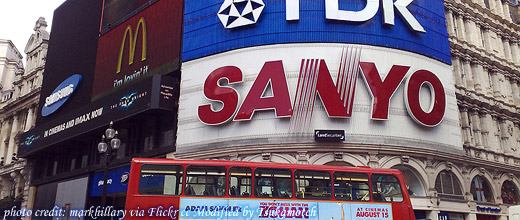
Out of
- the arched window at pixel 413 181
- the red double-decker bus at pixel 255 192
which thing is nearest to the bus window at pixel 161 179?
the red double-decker bus at pixel 255 192

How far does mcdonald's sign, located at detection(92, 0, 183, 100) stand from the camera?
3195cm

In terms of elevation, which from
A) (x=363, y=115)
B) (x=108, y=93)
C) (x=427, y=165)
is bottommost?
(x=427, y=165)

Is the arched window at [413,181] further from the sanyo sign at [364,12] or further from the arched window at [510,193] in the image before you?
the sanyo sign at [364,12]

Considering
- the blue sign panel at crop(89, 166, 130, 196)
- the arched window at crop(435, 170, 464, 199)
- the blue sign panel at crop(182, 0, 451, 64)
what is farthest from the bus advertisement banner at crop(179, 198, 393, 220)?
the blue sign panel at crop(89, 166, 130, 196)

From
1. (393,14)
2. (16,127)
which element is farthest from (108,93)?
(393,14)

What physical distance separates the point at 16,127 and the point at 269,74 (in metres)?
35.6

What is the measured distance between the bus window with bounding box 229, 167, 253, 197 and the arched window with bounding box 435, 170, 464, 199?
1680 cm

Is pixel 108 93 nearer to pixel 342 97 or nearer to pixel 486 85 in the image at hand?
pixel 342 97

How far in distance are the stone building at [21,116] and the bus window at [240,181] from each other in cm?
3589

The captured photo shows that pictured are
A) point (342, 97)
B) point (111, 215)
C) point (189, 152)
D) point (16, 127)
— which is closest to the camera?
point (342, 97)

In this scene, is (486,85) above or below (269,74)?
above

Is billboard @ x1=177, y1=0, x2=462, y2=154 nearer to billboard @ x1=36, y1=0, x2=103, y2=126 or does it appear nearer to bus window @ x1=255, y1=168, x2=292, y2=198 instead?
bus window @ x1=255, y1=168, x2=292, y2=198

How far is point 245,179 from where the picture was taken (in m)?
15.5

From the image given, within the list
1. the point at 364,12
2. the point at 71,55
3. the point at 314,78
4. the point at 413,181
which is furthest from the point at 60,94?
the point at 413,181
